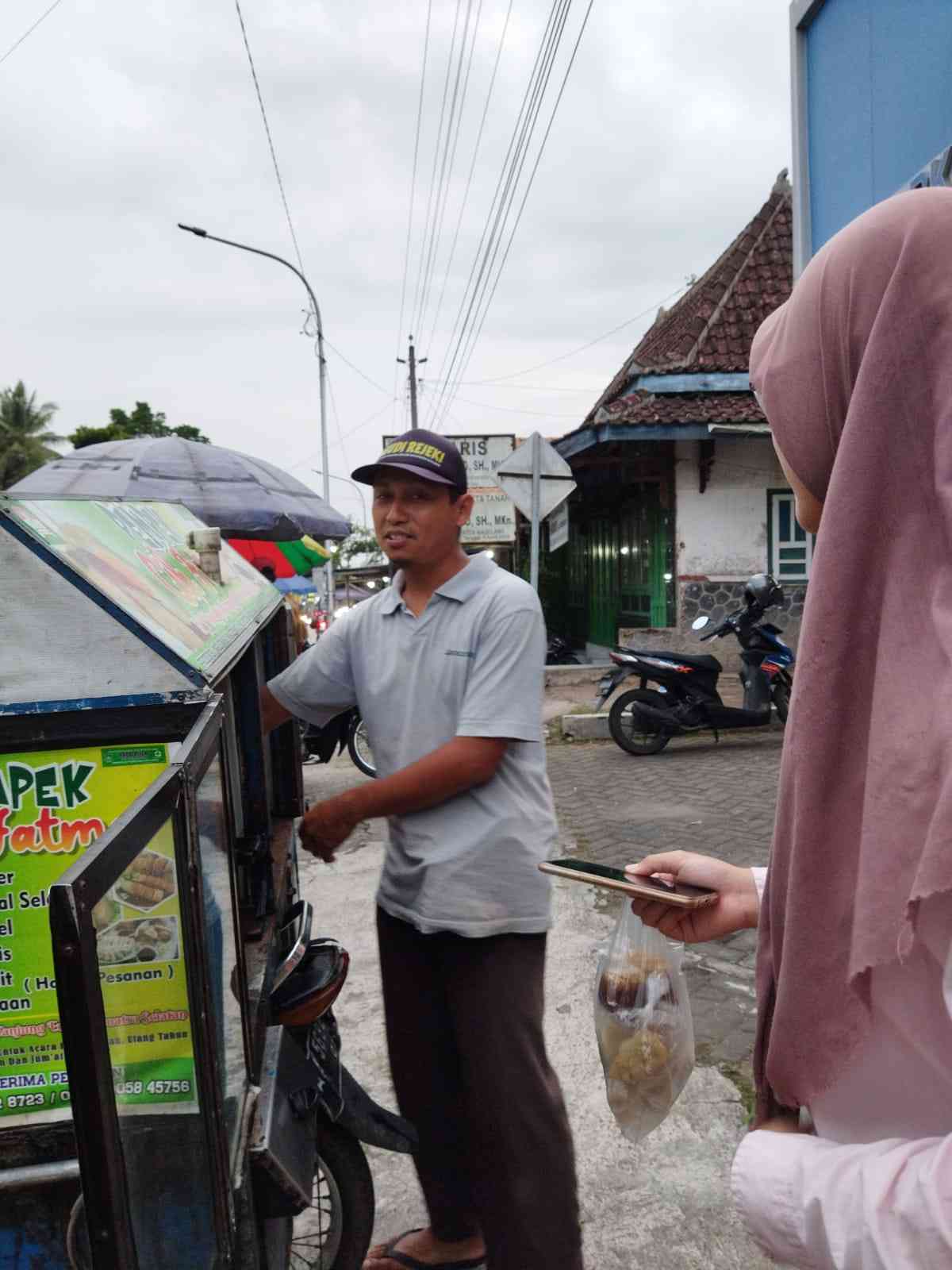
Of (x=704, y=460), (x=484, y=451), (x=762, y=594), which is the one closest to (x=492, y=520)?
(x=484, y=451)

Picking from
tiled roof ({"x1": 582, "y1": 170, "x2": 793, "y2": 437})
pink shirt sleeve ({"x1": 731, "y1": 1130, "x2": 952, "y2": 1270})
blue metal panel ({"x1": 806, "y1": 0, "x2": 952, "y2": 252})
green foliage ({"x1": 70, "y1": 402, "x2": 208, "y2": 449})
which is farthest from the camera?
green foliage ({"x1": 70, "y1": 402, "x2": 208, "y2": 449})

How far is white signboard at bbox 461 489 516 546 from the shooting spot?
15.9 meters

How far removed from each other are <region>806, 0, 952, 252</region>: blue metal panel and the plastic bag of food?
3684 mm

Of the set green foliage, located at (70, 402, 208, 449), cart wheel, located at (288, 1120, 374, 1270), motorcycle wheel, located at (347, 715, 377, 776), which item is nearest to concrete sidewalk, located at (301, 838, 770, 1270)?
cart wheel, located at (288, 1120, 374, 1270)

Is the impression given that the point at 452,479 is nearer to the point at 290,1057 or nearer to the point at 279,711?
the point at 279,711

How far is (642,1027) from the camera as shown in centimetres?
176

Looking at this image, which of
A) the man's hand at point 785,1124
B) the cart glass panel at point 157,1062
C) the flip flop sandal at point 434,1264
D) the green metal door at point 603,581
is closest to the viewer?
the man's hand at point 785,1124

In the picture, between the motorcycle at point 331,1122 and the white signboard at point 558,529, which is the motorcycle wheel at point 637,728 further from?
the motorcycle at point 331,1122

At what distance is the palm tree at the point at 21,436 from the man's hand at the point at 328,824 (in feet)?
111

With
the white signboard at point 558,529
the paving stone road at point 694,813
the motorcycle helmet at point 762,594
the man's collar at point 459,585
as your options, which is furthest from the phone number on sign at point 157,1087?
the motorcycle helmet at point 762,594

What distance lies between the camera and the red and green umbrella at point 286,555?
11.5 m

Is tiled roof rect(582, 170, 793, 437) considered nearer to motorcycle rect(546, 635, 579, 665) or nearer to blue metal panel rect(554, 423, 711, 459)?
blue metal panel rect(554, 423, 711, 459)

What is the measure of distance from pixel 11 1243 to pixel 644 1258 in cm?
152

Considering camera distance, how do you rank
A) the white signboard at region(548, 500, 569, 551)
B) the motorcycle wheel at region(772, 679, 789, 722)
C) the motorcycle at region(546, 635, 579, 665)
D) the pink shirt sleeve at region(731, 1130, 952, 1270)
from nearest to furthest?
the pink shirt sleeve at region(731, 1130, 952, 1270) → the motorcycle wheel at region(772, 679, 789, 722) → the white signboard at region(548, 500, 569, 551) → the motorcycle at region(546, 635, 579, 665)
